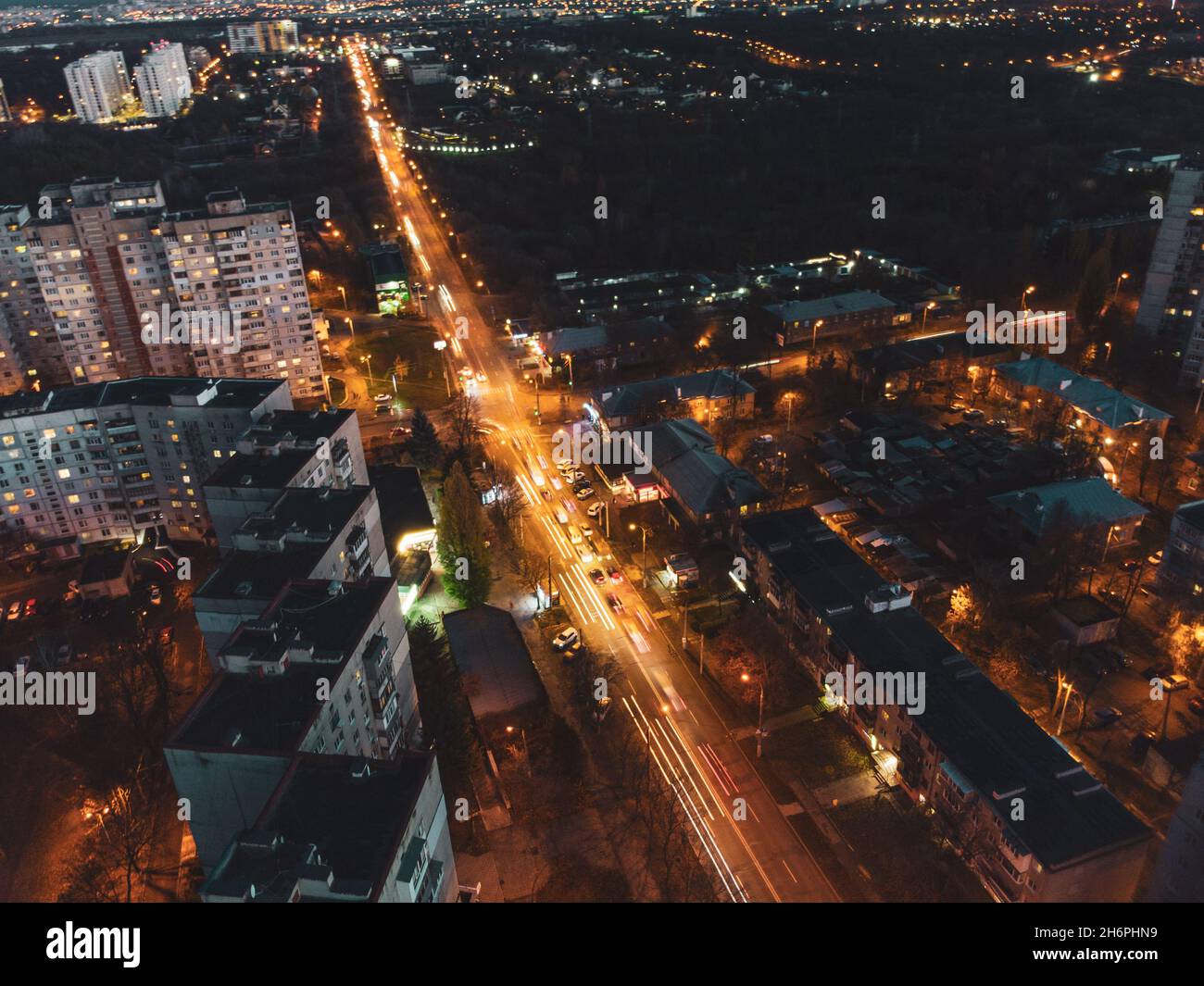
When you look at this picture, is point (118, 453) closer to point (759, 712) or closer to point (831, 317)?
point (759, 712)

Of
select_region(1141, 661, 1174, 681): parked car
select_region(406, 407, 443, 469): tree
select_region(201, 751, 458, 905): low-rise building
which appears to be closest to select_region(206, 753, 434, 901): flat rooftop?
select_region(201, 751, 458, 905): low-rise building

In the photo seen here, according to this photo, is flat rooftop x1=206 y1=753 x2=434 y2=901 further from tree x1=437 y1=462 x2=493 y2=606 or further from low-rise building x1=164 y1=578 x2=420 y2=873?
tree x1=437 y1=462 x2=493 y2=606

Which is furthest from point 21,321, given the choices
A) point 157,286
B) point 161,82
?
point 161,82

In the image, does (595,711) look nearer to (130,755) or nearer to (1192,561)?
(130,755)

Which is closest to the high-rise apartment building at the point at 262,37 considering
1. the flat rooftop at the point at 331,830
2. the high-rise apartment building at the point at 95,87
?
the high-rise apartment building at the point at 95,87

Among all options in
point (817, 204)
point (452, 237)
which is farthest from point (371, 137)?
point (817, 204)
